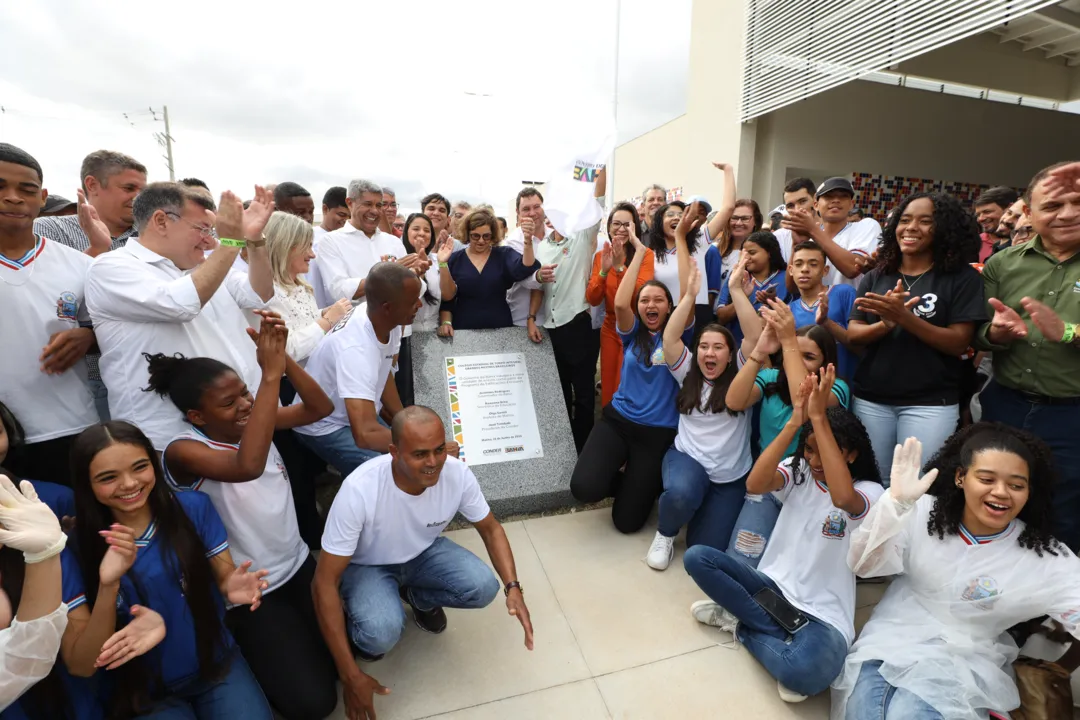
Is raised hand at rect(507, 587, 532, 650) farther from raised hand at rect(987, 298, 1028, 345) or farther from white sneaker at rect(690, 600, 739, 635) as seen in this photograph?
raised hand at rect(987, 298, 1028, 345)

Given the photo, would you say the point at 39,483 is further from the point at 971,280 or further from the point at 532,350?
the point at 971,280

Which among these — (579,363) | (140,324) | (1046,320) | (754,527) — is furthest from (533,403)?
(1046,320)

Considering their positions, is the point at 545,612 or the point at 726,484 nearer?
the point at 545,612

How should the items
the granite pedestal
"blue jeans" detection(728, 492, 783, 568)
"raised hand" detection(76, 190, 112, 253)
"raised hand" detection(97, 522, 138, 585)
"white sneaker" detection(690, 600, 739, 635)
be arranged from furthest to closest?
the granite pedestal → "blue jeans" detection(728, 492, 783, 568) → "raised hand" detection(76, 190, 112, 253) → "white sneaker" detection(690, 600, 739, 635) → "raised hand" detection(97, 522, 138, 585)

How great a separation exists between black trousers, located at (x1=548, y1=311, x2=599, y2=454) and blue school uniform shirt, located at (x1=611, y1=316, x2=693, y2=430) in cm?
76

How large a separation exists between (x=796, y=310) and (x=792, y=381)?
3.12ft

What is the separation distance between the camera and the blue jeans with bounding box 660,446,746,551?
307 cm

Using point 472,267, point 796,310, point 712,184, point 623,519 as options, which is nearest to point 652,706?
point 623,519

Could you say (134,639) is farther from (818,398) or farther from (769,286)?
(769,286)

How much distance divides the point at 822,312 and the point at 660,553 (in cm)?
170

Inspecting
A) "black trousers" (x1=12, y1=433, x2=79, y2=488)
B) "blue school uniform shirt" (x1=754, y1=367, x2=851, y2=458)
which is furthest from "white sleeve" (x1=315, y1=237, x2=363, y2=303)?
"blue school uniform shirt" (x1=754, y1=367, x2=851, y2=458)

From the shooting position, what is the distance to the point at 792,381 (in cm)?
246

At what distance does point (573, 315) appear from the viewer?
14.1ft

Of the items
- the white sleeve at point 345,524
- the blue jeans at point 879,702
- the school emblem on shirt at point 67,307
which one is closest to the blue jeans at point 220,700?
the white sleeve at point 345,524
